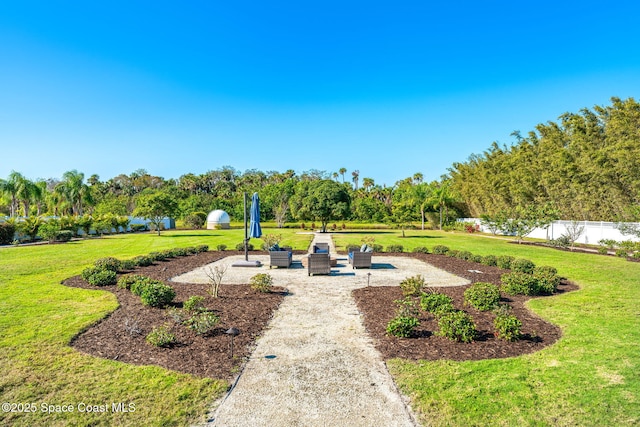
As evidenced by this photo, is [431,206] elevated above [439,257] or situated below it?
above

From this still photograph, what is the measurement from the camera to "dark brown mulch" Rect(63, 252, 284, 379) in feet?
17.1

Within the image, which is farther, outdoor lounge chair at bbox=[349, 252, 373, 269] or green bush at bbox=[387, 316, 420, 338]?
outdoor lounge chair at bbox=[349, 252, 373, 269]

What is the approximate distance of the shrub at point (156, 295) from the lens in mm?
8031

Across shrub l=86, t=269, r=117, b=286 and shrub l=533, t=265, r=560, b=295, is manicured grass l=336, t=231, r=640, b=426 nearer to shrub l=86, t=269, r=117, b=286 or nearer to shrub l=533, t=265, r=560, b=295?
shrub l=533, t=265, r=560, b=295

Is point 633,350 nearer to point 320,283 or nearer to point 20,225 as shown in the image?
point 320,283

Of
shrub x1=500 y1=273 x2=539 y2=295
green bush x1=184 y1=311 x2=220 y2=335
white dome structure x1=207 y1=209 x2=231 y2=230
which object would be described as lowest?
green bush x1=184 y1=311 x2=220 y2=335

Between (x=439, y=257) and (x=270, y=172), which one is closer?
(x=439, y=257)

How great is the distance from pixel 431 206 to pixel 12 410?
4625cm

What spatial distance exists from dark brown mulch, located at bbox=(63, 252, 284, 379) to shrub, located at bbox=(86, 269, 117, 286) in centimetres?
85

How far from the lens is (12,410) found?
394 centimetres

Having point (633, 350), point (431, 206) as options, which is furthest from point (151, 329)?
point (431, 206)

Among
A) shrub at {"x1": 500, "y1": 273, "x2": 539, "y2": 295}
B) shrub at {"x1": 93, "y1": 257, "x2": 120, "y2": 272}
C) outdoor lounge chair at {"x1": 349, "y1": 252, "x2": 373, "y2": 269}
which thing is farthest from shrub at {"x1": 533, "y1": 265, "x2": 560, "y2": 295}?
shrub at {"x1": 93, "y1": 257, "x2": 120, "y2": 272}

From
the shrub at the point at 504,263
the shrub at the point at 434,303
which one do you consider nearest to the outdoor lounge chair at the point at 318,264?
the shrub at the point at 434,303

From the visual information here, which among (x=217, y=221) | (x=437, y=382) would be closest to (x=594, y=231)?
(x=437, y=382)
